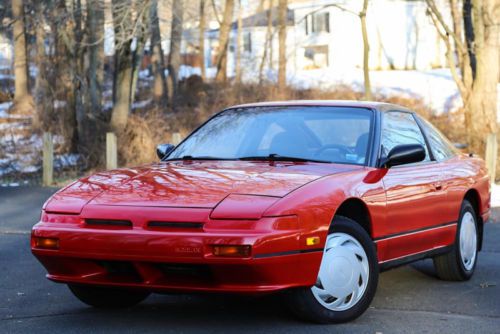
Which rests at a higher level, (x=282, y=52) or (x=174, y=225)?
(x=282, y=52)

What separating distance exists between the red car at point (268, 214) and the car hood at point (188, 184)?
0.04ft

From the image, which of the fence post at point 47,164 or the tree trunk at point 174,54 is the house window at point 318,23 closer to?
the tree trunk at point 174,54

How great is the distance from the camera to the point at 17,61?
40625 millimetres

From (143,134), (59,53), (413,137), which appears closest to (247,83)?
(59,53)

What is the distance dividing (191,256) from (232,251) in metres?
0.23

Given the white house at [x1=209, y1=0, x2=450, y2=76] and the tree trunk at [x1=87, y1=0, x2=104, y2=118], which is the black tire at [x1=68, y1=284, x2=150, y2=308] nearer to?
the tree trunk at [x1=87, y1=0, x2=104, y2=118]

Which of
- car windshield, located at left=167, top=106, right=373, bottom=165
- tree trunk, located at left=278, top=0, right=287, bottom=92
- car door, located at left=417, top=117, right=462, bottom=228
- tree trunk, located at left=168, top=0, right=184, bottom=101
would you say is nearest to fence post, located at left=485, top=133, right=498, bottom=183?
car door, located at left=417, top=117, right=462, bottom=228

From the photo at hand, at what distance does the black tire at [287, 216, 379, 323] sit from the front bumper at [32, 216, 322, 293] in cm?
18

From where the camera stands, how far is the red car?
5.45 meters

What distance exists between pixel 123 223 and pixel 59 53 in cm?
2290

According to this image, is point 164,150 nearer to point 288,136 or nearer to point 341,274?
point 288,136

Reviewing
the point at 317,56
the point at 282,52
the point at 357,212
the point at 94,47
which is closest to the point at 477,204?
the point at 357,212

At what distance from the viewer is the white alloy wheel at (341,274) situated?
19.2 ft

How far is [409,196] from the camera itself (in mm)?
6930
